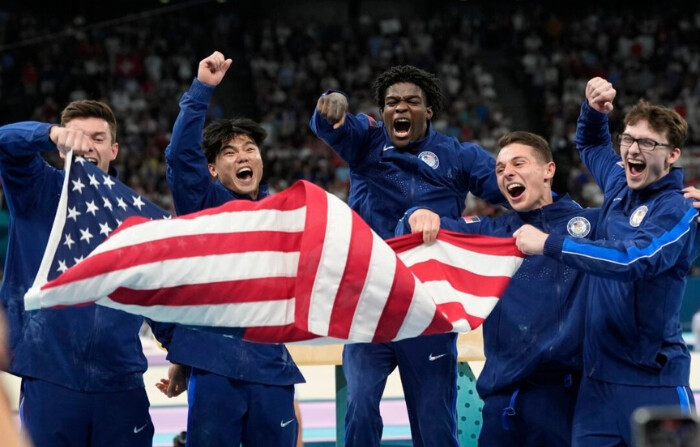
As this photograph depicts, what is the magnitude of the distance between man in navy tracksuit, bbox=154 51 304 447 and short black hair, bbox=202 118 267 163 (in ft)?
0.90

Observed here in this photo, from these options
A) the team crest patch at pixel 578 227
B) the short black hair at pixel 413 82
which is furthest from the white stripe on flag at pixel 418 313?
the short black hair at pixel 413 82

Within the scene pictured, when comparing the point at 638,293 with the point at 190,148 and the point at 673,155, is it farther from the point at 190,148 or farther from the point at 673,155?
the point at 190,148

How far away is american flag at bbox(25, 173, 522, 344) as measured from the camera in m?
4.52

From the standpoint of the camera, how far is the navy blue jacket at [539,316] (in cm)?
504

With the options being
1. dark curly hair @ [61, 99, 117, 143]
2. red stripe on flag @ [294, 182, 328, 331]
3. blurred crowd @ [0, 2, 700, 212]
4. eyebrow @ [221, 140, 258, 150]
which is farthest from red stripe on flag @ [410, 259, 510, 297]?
blurred crowd @ [0, 2, 700, 212]

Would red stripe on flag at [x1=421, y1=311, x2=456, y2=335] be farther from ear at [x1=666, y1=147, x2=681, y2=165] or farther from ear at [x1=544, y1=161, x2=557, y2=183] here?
ear at [x1=666, y1=147, x2=681, y2=165]

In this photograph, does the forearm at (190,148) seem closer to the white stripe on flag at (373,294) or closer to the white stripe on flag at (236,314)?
the white stripe on flag at (236,314)

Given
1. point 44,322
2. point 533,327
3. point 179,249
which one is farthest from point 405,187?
point 44,322

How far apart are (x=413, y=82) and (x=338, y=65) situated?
1805cm

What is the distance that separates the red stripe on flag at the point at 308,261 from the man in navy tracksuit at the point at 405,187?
955 mm

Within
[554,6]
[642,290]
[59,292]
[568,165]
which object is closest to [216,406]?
[59,292]

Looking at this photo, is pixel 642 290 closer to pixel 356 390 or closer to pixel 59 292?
pixel 356 390

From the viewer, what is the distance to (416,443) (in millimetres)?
5605

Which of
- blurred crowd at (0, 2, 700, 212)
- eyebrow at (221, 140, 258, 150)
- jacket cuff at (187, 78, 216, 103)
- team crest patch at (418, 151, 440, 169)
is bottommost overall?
team crest patch at (418, 151, 440, 169)
